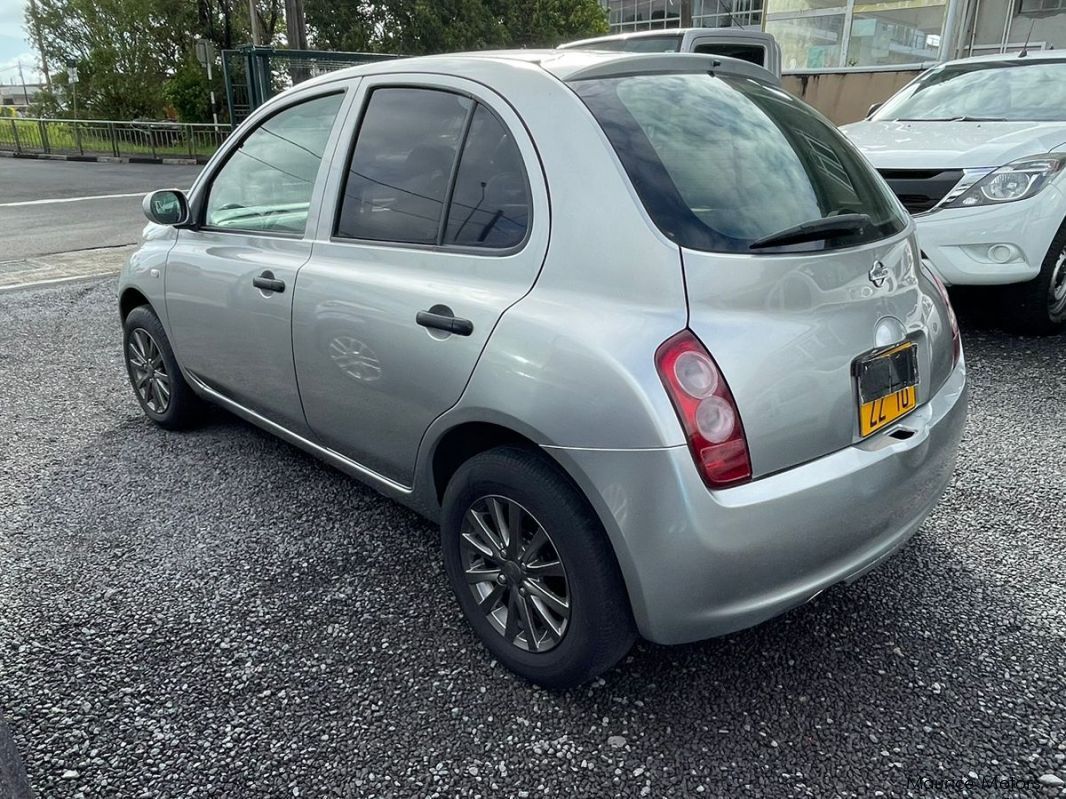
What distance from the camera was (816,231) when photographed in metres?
2.09

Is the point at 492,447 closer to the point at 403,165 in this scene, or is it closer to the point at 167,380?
the point at 403,165

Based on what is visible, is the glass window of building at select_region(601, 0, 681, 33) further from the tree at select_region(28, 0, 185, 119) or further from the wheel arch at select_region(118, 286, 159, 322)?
the wheel arch at select_region(118, 286, 159, 322)

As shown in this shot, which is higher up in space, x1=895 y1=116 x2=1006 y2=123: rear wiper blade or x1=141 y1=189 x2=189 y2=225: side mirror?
x1=895 y1=116 x2=1006 y2=123: rear wiper blade

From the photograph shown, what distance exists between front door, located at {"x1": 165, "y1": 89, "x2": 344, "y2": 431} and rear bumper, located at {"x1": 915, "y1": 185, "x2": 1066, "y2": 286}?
368cm

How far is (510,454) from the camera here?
2.15 metres

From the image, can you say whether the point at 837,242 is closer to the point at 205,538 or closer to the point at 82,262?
the point at 205,538

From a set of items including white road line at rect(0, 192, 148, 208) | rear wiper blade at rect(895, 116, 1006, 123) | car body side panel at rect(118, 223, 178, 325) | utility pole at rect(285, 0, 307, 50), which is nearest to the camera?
car body side panel at rect(118, 223, 178, 325)

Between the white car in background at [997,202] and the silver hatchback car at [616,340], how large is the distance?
8.61 ft

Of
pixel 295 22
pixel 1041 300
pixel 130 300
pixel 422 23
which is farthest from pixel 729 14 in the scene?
pixel 130 300

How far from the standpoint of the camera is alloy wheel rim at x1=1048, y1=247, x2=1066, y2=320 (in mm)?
4961

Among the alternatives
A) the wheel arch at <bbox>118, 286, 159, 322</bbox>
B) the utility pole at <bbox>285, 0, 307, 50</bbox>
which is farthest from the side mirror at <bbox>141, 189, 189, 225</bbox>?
the utility pole at <bbox>285, 0, 307, 50</bbox>

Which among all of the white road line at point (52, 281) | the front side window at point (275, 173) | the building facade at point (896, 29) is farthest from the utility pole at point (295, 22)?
the front side window at point (275, 173)

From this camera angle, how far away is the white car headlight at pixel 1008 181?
4789 mm

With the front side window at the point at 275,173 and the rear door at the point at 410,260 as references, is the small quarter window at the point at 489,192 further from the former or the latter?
the front side window at the point at 275,173
